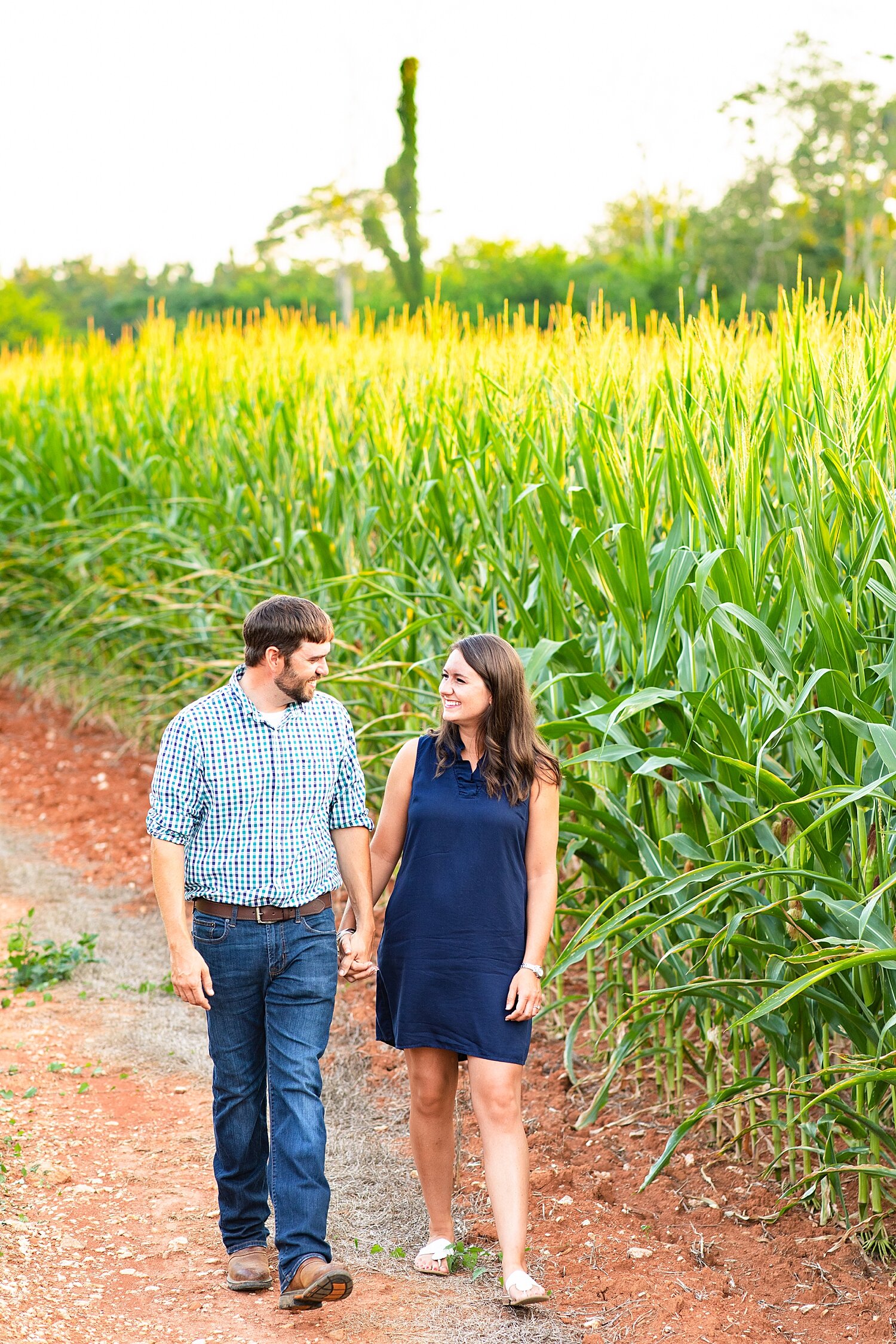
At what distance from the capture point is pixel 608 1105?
3887 millimetres

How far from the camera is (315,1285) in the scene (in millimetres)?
2775

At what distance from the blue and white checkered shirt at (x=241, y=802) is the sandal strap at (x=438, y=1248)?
913mm

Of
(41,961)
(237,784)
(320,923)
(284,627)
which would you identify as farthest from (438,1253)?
(41,961)

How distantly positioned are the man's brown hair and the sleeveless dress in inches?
18.5

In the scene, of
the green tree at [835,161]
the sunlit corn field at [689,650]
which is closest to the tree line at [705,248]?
the green tree at [835,161]

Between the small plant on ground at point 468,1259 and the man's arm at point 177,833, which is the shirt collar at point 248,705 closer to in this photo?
the man's arm at point 177,833

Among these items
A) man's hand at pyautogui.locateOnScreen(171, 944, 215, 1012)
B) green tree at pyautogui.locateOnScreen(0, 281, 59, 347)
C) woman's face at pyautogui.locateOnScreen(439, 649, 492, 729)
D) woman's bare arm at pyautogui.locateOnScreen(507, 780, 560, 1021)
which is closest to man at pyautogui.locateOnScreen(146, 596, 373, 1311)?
man's hand at pyautogui.locateOnScreen(171, 944, 215, 1012)

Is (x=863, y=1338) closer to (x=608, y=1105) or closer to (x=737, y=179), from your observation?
(x=608, y=1105)

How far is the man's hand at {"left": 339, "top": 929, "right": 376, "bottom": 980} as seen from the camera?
10.0ft

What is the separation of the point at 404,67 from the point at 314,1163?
12685mm

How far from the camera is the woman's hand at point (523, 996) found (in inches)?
115

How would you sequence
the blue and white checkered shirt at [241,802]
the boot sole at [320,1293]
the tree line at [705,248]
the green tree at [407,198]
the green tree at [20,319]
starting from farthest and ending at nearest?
the green tree at [20,319], the tree line at [705,248], the green tree at [407,198], the blue and white checkered shirt at [241,802], the boot sole at [320,1293]

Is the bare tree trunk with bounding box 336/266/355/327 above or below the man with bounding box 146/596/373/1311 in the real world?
above

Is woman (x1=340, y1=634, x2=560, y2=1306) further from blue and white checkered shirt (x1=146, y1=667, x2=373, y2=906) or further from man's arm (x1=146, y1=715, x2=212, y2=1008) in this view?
man's arm (x1=146, y1=715, x2=212, y2=1008)
